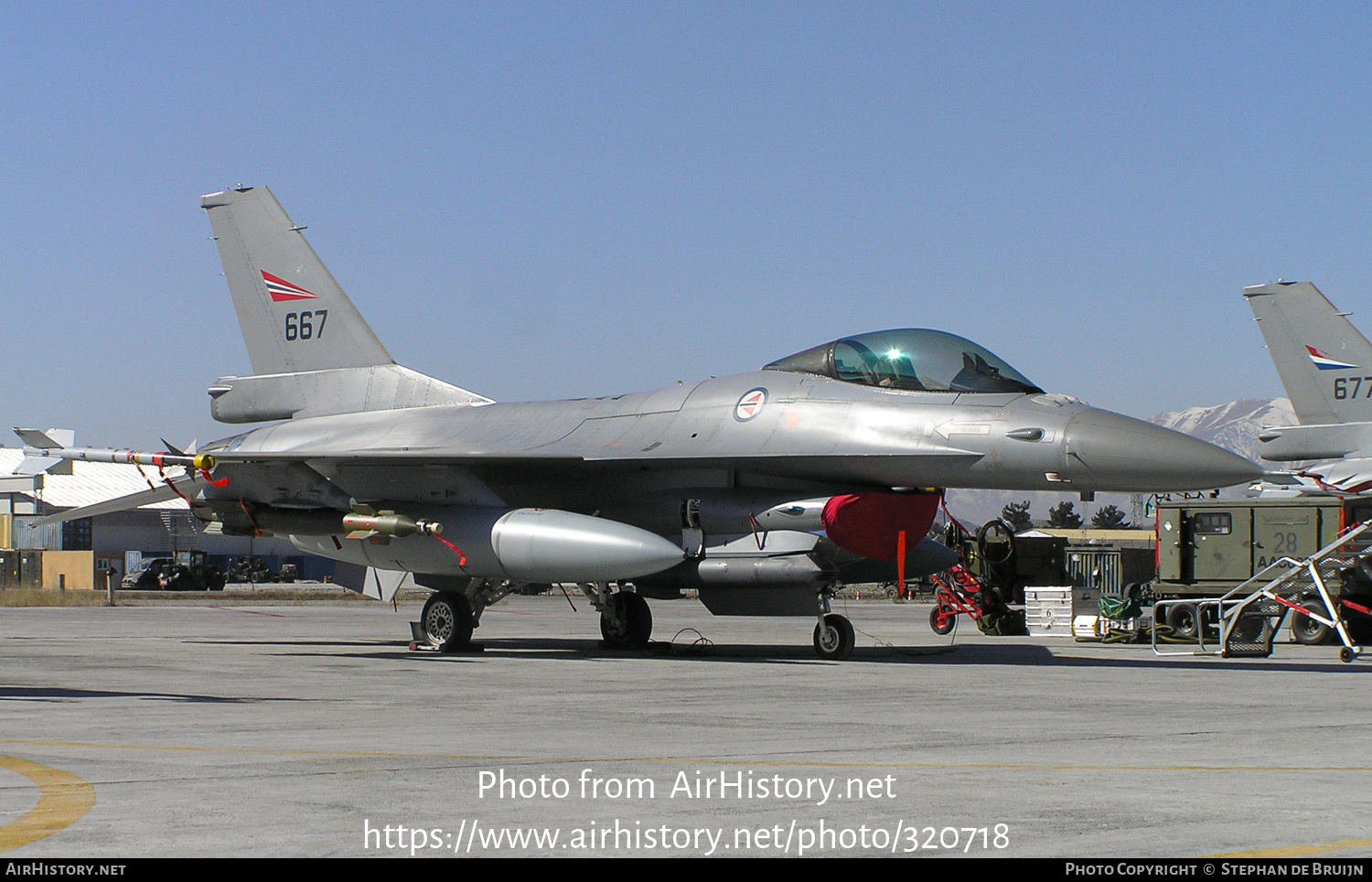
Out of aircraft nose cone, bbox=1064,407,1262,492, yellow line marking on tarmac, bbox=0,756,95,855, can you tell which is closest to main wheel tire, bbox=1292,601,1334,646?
aircraft nose cone, bbox=1064,407,1262,492

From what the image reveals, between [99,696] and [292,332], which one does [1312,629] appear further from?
[99,696]

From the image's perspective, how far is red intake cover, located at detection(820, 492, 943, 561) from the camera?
48.5ft

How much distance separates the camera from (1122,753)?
748 cm

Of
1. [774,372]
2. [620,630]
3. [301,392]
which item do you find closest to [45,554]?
[301,392]

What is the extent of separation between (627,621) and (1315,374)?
14.1 metres

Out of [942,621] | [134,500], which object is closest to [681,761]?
[134,500]

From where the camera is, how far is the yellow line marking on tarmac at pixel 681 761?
6.89 meters

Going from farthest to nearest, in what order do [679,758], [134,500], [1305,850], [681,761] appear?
[134,500] < [679,758] < [681,761] < [1305,850]

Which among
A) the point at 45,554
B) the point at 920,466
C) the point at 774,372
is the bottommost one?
the point at 45,554

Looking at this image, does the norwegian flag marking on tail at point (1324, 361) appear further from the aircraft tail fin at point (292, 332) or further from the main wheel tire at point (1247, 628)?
the aircraft tail fin at point (292, 332)

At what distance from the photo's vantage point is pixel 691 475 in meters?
16.1

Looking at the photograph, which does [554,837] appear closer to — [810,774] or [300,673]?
[810,774]

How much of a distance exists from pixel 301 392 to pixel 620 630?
6.03m

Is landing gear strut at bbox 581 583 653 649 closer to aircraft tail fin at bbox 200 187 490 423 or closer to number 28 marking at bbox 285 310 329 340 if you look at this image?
aircraft tail fin at bbox 200 187 490 423
